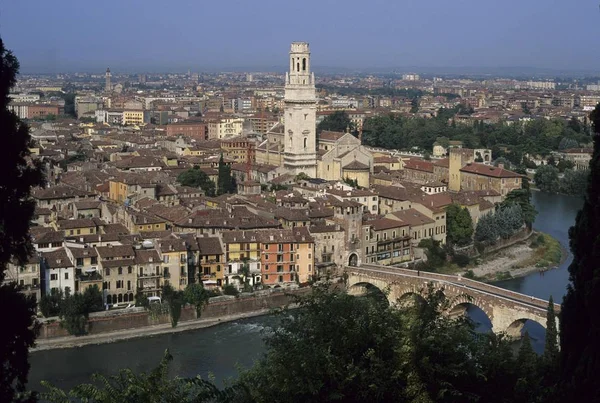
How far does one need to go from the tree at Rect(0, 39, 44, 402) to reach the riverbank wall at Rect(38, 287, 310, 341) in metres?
6.41

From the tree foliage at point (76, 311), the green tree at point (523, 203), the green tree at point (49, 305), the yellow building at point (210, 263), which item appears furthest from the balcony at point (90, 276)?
the green tree at point (523, 203)

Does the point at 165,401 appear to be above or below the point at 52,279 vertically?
above

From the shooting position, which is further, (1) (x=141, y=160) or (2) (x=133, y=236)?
(1) (x=141, y=160)

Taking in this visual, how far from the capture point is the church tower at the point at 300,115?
62.5ft

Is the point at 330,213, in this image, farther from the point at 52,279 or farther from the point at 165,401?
the point at 165,401

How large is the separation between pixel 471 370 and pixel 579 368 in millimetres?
514

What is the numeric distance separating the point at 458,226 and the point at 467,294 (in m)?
4.63

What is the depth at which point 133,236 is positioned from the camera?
11.7m

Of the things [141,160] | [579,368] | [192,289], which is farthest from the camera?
[141,160]

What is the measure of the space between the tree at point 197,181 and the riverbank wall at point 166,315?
6974 mm

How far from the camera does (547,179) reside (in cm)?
2189

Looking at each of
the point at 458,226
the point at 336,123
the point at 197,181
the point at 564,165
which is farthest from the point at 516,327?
the point at 336,123

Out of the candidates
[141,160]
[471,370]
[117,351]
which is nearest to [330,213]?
[117,351]

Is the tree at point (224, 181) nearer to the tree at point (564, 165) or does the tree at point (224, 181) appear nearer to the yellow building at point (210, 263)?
the yellow building at point (210, 263)
